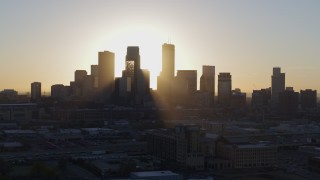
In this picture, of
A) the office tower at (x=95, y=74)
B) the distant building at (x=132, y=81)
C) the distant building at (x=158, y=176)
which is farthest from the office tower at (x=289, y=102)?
the distant building at (x=158, y=176)

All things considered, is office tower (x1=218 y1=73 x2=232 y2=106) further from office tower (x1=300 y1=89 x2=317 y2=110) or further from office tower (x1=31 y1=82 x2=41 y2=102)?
office tower (x1=31 y1=82 x2=41 y2=102)

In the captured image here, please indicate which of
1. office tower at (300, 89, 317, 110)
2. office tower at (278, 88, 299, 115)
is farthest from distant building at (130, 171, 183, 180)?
office tower at (300, 89, 317, 110)

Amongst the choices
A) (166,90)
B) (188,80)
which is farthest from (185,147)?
(188,80)

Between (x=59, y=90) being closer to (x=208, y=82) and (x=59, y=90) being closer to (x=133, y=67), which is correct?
(x=133, y=67)

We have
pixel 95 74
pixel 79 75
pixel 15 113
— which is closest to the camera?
pixel 15 113

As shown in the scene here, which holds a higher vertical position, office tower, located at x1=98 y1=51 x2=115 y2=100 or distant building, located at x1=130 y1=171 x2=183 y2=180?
office tower, located at x1=98 y1=51 x2=115 y2=100

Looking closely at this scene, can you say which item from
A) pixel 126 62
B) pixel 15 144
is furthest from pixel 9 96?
pixel 15 144
